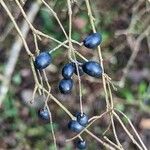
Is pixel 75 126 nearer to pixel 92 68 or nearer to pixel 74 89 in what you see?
pixel 92 68

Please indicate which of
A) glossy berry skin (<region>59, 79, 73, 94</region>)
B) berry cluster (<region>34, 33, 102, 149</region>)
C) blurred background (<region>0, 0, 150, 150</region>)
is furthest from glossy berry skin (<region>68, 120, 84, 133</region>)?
blurred background (<region>0, 0, 150, 150</region>)

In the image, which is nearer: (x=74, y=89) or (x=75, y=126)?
(x=75, y=126)

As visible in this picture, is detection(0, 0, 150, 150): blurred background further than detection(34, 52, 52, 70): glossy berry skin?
Yes

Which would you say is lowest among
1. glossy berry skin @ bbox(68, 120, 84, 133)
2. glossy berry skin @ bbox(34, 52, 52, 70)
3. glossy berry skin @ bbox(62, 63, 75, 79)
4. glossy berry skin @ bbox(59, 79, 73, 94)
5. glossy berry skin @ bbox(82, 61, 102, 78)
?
glossy berry skin @ bbox(68, 120, 84, 133)

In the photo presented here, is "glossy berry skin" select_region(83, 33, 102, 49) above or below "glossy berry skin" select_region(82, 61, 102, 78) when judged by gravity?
above

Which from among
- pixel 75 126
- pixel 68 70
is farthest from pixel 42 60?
pixel 75 126

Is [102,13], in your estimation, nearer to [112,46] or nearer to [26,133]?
[112,46]

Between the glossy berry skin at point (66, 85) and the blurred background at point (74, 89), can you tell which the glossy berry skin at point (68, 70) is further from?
the blurred background at point (74, 89)

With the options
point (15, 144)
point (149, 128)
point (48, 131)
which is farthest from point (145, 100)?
point (15, 144)

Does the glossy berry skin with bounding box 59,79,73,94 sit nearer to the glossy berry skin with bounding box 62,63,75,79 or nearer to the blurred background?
the glossy berry skin with bounding box 62,63,75,79
